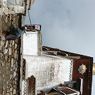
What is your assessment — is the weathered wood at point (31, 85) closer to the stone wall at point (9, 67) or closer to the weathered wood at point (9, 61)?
the weathered wood at point (9, 61)

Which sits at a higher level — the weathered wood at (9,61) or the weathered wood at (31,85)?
the weathered wood at (9,61)

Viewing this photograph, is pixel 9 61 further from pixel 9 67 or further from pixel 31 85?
pixel 31 85

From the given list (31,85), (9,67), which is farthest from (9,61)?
(31,85)

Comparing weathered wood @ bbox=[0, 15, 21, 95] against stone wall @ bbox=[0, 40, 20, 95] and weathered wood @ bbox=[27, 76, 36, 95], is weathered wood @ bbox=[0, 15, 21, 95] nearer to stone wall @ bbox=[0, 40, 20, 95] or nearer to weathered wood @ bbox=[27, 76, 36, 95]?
stone wall @ bbox=[0, 40, 20, 95]

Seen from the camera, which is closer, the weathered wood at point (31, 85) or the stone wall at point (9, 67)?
the stone wall at point (9, 67)

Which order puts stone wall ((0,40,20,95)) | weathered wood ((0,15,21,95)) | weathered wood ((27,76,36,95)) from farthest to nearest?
weathered wood ((27,76,36,95)) → stone wall ((0,40,20,95)) → weathered wood ((0,15,21,95))

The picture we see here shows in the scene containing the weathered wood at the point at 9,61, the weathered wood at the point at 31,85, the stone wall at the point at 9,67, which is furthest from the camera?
the weathered wood at the point at 31,85

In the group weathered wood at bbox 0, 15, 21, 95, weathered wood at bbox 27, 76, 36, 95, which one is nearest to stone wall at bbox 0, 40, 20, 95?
weathered wood at bbox 0, 15, 21, 95

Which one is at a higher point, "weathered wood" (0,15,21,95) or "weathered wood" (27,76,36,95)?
"weathered wood" (0,15,21,95)

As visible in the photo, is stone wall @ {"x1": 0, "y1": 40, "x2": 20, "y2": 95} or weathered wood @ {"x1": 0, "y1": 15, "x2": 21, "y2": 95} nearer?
weathered wood @ {"x1": 0, "y1": 15, "x2": 21, "y2": 95}

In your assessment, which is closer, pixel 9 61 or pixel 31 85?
pixel 9 61

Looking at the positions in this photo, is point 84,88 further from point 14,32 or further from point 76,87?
point 14,32

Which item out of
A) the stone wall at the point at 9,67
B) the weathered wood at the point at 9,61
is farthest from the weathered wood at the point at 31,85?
the stone wall at the point at 9,67

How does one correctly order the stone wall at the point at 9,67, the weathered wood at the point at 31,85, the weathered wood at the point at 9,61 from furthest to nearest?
the weathered wood at the point at 31,85
the stone wall at the point at 9,67
the weathered wood at the point at 9,61
